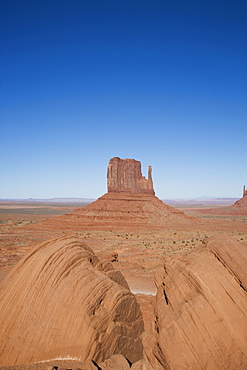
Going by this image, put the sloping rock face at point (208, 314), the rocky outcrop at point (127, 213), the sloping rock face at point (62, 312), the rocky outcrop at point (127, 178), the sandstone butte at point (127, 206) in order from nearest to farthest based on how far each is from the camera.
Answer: the sloping rock face at point (208, 314) < the sloping rock face at point (62, 312) < the rocky outcrop at point (127, 213) < the sandstone butte at point (127, 206) < the rocky outcrop at point (127, 178)

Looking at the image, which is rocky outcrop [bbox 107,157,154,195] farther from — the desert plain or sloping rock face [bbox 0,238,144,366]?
sloping rock face [bbox 0,238,144,366]

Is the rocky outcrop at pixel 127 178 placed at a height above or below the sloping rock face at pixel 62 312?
above

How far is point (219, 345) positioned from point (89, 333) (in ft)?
9.70

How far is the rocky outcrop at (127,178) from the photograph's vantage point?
227ft

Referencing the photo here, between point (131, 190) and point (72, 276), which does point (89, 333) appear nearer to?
point (72, 276)

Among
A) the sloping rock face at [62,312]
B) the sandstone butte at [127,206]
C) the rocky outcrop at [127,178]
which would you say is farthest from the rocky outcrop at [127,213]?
the sloping rock face at [62,312]

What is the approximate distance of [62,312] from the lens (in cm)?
625

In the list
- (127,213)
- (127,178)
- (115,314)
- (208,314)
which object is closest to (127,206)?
(127,213)

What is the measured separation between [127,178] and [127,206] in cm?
1053

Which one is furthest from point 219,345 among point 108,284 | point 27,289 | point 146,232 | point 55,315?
point 146,232

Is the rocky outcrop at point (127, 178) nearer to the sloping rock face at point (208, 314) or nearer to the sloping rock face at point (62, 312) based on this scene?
the sloping rock face at point (62, 312)

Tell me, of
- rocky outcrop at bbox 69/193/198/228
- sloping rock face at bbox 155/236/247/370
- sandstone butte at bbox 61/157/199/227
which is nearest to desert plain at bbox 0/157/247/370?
sloping rock face at bbox 155/236/247/370

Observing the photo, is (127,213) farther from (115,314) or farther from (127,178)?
(115,314)

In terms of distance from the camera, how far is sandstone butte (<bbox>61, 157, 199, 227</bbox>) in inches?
2260
